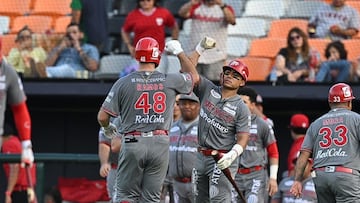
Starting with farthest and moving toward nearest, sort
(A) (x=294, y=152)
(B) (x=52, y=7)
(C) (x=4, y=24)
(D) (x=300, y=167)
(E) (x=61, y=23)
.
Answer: (B) (x=52, y=7) < (C) (x=4, y=24) < (E) (x=61, y=23) < (A) (x=294, y=152) < (D) (x=300, y=167)

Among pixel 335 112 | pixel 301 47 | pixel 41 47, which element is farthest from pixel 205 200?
pixel 41 47

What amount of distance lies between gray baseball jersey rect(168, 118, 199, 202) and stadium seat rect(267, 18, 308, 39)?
10.3ft

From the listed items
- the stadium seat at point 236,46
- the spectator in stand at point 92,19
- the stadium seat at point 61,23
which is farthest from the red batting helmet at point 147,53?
the stadium seat at point 61,23

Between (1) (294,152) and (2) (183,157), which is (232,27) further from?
(2) (183,157)

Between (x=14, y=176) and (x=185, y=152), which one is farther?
(x=14, y=176)

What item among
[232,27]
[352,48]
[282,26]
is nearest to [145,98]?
[352,48]

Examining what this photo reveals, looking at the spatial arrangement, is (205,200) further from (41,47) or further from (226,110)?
(41,47)

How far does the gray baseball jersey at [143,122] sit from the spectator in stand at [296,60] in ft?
13.7

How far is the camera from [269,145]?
14.6 m

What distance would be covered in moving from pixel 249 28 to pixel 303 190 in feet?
10.6

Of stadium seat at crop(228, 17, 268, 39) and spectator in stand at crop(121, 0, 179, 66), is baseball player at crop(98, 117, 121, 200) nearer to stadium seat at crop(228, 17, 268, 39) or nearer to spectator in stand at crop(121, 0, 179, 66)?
spectator in stand at crop(121, 0, 179, 66)

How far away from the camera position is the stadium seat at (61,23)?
58.2ft

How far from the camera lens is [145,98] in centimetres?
1221

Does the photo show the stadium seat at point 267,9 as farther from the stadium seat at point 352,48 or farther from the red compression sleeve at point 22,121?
the red compression sleeve at point 22,121
